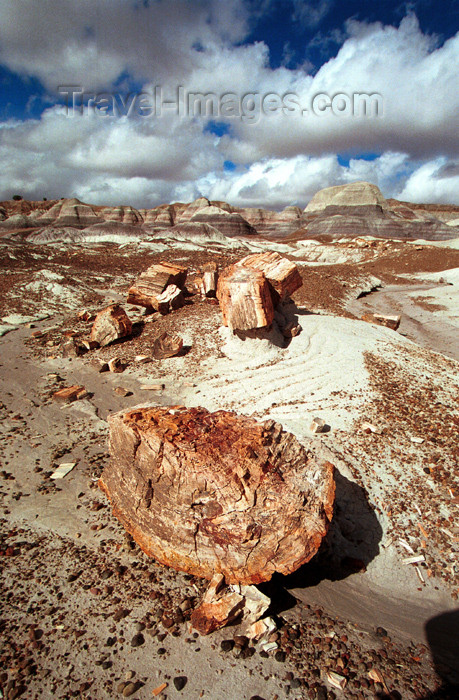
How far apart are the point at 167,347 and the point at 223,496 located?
15.8 feet

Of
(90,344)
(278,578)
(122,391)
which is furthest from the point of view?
(90,344)

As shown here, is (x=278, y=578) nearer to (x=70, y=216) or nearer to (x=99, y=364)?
(x=99, y=364)

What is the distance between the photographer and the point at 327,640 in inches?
96.5

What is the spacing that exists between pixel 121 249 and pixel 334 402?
23.0m

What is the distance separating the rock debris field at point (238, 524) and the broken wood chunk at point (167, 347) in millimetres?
422

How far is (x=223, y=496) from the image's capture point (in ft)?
9.11

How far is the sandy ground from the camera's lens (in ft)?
7.35

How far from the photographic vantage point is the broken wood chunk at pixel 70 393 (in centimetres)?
585

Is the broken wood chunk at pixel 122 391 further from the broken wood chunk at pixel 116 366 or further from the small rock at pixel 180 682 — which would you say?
the small rock at pixel 180 682

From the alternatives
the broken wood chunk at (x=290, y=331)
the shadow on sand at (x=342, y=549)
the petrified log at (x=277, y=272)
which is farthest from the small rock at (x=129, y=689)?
the petrified log at (x=277, y=272)

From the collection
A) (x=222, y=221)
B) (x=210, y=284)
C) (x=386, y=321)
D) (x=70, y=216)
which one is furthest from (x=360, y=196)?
(x=210, y=284)

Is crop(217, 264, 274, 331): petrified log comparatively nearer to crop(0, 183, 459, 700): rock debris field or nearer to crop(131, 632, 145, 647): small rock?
crop(0, 183, 459, 700): rock debris field

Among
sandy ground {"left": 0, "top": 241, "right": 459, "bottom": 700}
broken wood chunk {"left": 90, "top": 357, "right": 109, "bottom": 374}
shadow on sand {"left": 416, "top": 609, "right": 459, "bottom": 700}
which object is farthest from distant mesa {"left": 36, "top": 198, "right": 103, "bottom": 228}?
shadow on sand {"left": 416, "top": 609, "right": 459, "bottom": 700}

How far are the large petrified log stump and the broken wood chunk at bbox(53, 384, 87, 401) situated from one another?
10.5 ft
